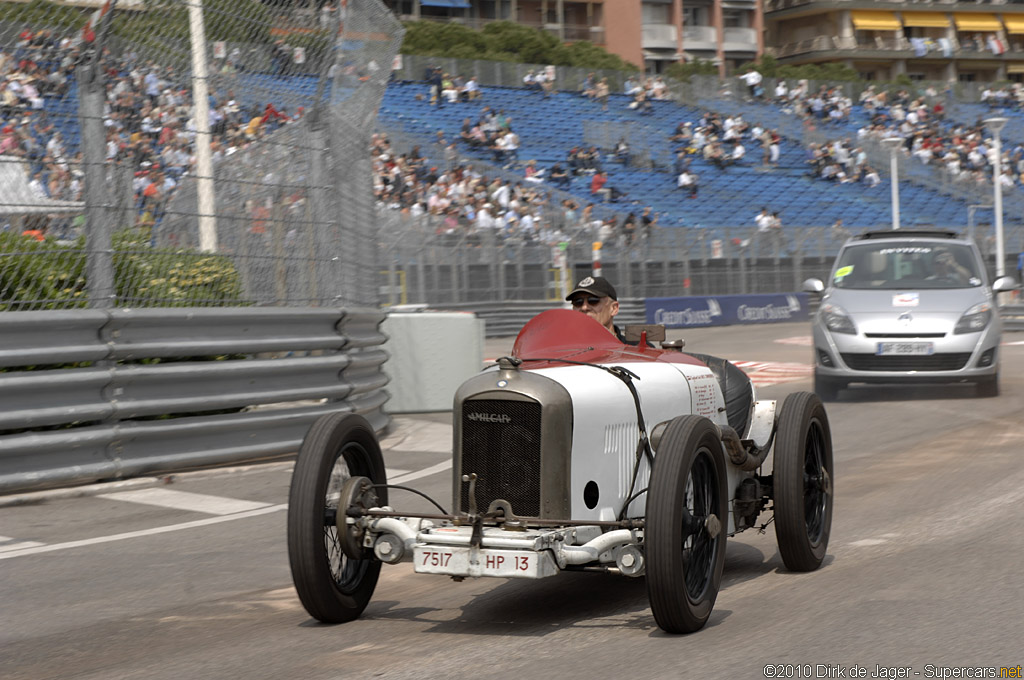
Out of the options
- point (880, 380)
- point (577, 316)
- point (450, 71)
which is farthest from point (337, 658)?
point (450, 71)

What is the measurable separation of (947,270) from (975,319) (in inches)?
38.6

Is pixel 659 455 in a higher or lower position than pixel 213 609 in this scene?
higher

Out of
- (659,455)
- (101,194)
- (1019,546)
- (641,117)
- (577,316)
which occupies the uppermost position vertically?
(641,117)

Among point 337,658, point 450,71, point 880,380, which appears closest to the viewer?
point 337,658

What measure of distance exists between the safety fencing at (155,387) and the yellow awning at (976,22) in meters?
82.0

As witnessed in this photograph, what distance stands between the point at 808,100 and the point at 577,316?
47.7 m

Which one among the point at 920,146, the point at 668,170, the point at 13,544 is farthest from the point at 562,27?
the point at 13,544

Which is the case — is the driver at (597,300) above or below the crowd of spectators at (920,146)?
below

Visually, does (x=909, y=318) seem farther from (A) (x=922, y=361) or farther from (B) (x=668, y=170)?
(B) (x=668, y=170)

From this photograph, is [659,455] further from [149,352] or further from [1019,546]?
[149,352]

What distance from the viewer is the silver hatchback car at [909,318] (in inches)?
565

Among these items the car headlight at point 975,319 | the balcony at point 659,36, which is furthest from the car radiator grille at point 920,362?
the balcony at point 659,36

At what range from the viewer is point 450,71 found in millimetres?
42656

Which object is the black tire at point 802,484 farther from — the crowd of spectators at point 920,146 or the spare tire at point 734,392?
the crowd of spectators at point 920,146
